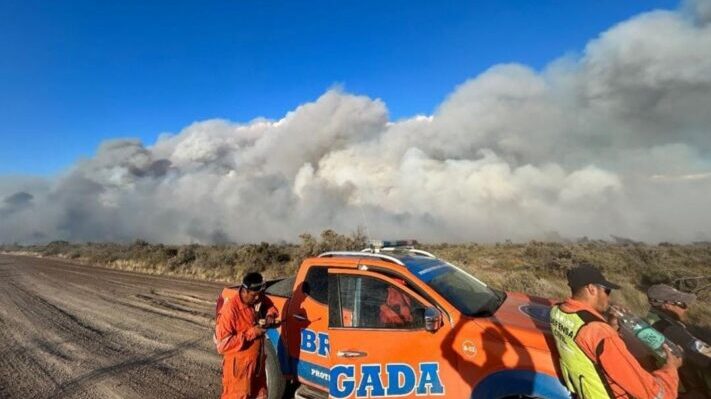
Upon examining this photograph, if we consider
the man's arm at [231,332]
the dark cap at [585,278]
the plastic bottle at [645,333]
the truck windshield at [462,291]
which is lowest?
the man's arm at [231,332]

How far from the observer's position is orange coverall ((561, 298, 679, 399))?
7.54ft

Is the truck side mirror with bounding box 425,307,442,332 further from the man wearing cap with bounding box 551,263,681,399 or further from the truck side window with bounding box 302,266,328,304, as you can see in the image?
the truck side window with bounding box 302,266,328,304

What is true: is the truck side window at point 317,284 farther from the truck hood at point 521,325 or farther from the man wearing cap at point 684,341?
the man wearing cap at point 684,341

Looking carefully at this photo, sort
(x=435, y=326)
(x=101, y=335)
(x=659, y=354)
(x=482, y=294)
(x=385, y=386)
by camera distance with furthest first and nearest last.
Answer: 1. (x=101, y=335)
2. (x=482, y=294)
3. (x=385, y=386)
4. (x=435, y=326)
5. (x=659, y=354)

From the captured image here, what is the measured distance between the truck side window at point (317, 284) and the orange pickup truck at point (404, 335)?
1 cm

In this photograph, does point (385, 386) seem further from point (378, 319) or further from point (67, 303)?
point (67, 303)

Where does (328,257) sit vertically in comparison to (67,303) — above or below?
above

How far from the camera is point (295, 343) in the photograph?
427 centimetres

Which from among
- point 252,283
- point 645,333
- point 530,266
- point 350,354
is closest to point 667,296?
point 645,333

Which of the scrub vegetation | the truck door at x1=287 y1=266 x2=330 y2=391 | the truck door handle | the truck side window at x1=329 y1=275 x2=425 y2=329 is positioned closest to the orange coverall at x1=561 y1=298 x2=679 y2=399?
the truck side window at x1=329 y1=275 x2=425 y2=329

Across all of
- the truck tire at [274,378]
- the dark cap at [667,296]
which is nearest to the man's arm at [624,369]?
the dark cap at [667,296]

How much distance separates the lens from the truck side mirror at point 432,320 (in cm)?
321

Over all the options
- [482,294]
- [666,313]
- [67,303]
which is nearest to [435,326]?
[482,294]

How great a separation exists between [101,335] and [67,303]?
567 cm
